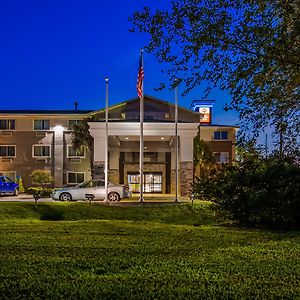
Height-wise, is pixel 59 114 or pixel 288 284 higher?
pixel 59 114

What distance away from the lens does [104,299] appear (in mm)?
5258

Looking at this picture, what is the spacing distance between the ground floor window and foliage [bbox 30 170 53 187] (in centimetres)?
714

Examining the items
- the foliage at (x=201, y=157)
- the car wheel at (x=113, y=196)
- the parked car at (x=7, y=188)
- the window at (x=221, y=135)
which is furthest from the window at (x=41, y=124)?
the window at (x=221, y=135)

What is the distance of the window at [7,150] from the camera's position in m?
45.5

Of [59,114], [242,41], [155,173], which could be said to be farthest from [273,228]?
[59,114]

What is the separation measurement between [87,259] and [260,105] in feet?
14.1

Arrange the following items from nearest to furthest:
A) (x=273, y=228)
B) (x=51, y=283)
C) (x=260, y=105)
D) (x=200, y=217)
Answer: (x=51, y=283)
(x=260, y=105)
(x=273, y=228)
(x=200, y=217)

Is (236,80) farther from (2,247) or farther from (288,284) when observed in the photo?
(2,247)

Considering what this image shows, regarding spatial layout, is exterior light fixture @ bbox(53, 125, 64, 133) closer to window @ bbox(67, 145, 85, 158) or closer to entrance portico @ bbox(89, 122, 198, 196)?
window @ bbox(67, 145, 85, 158)

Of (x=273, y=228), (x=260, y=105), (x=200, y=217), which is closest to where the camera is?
(x=260, y=105)

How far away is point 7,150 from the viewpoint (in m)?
45.6

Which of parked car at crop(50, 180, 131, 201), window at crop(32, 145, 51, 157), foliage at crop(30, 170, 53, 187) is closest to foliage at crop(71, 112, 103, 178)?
foliage at crop(30, 170, 53, 187)

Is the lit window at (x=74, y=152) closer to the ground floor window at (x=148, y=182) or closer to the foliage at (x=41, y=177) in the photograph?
the foliage at (x=41, y=177)

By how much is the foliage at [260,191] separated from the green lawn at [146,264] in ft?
4.16
